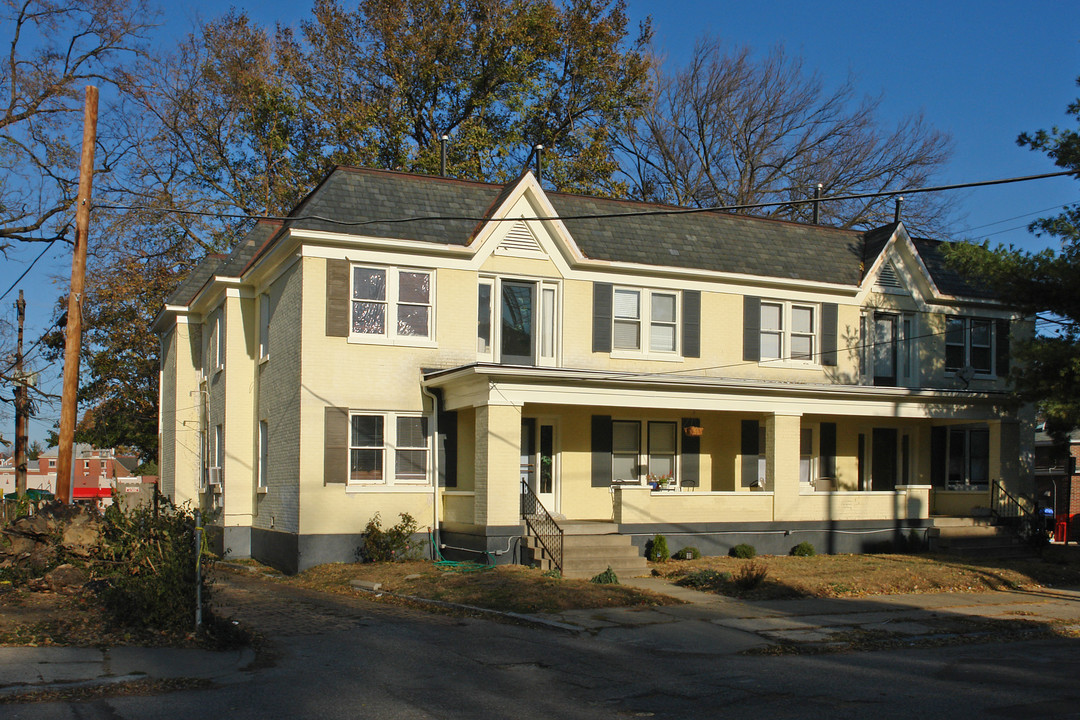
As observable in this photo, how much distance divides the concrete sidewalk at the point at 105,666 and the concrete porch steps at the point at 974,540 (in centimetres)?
1666

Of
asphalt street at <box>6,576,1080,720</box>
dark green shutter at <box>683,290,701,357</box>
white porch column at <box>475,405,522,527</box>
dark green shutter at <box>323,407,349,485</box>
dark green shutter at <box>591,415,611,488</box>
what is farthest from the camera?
dark green shutter at <box>683,290,701,357</box>

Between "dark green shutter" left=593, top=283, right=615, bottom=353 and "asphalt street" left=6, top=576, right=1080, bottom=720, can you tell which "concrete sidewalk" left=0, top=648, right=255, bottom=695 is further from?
"dark green shutter" left=593, top=283, right=615, bottom=353

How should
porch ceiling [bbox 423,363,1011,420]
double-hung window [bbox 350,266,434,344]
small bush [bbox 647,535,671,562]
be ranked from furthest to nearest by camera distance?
1. double-hung window [bbox 350,266,434,344]
2. small bush [bbox 647,535,671,562]
3. porch ceiling [bbox 423,363,1011,420]

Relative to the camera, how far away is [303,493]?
19.1 m

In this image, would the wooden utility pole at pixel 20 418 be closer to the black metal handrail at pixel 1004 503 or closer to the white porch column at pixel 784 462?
the white porch column at pixel 784 462

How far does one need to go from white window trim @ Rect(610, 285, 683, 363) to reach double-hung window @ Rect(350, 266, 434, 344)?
415cm

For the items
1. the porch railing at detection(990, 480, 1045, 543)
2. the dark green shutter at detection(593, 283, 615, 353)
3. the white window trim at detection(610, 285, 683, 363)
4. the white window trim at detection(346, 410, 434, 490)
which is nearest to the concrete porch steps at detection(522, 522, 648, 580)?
the white window trim at detection(346, 410, 434, 490)

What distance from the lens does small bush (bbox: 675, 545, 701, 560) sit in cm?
1989

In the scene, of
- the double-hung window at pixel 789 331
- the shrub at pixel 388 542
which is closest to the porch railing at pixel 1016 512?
the double-hung window at pixel 789 331

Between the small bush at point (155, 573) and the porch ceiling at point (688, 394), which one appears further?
the porch ceiling at point (688, 394)

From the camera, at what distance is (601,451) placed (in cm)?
2148

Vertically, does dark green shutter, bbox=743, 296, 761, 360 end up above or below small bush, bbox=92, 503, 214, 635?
above

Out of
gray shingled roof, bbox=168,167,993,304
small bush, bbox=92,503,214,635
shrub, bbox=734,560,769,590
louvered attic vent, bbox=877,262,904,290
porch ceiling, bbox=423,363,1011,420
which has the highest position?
gray shingled roof, bbox=168,167,993,304

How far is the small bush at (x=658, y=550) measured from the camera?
19.4 metres
